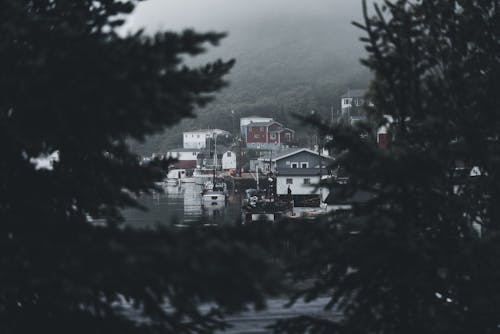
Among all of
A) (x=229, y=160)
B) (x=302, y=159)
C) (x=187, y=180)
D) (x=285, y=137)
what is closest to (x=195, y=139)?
(x=187, y=180)

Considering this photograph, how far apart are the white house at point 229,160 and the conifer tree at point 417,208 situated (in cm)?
9103

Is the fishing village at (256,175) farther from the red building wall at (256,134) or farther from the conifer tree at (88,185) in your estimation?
the conifer tree at (88,185)

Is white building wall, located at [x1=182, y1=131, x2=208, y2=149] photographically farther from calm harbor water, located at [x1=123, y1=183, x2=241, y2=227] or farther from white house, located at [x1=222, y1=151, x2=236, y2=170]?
calm harbor water, located at [x1=123, y1=183, x2=241, y2=227]

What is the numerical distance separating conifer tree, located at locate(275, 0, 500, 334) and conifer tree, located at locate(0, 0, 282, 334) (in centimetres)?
139

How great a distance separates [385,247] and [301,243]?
2.91ft

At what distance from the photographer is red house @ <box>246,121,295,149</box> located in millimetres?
103062

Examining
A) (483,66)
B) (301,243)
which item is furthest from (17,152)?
(483,66)

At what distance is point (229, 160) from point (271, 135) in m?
10.7

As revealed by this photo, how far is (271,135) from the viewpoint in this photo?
103812 mm

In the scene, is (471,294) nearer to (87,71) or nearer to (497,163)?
(497,163)

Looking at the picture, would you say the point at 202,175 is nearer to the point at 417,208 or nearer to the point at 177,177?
Result: the point at 177,177

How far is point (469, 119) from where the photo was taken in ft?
22.0

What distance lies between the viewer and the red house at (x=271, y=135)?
103062 millimetres

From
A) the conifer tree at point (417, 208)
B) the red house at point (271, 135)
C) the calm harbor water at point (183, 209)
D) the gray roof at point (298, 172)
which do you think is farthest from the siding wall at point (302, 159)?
the conifer tree at point (417, 208)
